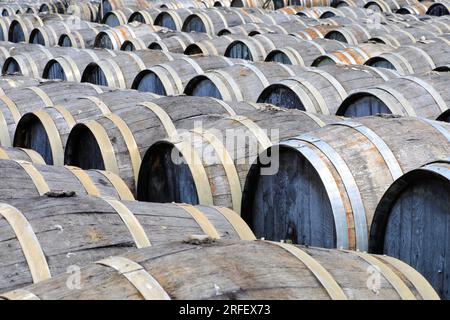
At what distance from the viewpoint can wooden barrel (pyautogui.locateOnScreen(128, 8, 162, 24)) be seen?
16391 millimetres

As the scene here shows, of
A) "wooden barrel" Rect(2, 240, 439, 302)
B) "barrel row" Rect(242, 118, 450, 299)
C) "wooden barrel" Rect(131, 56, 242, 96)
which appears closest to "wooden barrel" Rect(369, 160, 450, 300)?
"barrel row" Rect(242, 118, 450, 299)

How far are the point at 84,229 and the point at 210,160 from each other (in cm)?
164

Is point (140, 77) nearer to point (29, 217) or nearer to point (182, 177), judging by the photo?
A: point (182, 177)

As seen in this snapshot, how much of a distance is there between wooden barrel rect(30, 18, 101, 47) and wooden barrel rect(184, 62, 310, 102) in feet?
23.9

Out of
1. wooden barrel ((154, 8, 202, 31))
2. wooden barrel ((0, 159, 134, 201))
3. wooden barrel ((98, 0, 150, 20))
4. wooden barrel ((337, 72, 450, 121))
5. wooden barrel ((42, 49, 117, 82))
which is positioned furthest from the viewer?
wooden barrel ((98, 0, 150, 20))

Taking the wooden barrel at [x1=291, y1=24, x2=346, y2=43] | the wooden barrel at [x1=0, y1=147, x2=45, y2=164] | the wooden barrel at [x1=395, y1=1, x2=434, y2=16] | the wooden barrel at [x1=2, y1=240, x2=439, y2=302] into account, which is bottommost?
the wooden barrel at [x1=0, y1=147, x2=45, y2=164]

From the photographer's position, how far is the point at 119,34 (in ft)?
44.9

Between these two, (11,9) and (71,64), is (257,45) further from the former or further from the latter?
(11,9)

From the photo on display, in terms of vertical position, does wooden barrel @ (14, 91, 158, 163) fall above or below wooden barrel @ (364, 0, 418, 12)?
below

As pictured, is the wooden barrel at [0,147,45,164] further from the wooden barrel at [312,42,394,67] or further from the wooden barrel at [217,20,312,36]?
the wooden barrel at [217,20,312,36]

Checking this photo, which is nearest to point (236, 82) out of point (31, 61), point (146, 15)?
point (31, 61)

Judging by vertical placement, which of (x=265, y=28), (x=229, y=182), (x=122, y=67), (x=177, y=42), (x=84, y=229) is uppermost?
(x=265, y=28)

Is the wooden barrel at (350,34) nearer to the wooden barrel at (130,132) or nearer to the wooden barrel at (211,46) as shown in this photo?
the wooden barrel at (211,46)
